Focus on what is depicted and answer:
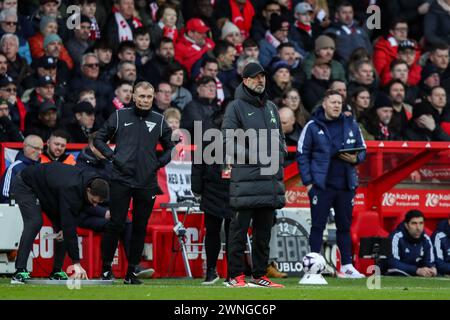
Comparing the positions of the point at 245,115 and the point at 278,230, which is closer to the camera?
the point at 245,115

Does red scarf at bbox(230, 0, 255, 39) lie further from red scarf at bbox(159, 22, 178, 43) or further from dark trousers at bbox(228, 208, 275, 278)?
dark trousers at bbox(228, 208, 275, 278)

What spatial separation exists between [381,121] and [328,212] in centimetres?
448

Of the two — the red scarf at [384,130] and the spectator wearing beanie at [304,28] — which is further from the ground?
the spectator wearing beanie at [304,28]

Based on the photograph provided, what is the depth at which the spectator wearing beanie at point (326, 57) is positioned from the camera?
21.2m

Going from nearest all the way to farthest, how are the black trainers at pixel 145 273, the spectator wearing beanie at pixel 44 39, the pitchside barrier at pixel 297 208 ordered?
the black trainers at pixel 145 273 < the pitchside barrier at pixel 297 208 < the spectator wearing beanie at pixel 44 39

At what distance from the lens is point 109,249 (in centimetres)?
1433

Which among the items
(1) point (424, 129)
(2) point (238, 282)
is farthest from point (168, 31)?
(2) point (238, 282)

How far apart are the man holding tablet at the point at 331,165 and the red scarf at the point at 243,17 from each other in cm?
599

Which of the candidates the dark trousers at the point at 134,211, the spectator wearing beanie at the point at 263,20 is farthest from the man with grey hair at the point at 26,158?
the spectator wearing beanie at the point at 263,20

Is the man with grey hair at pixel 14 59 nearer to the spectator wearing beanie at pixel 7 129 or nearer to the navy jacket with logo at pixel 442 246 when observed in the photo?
the spectator wearing beanie at pixel 7 129
